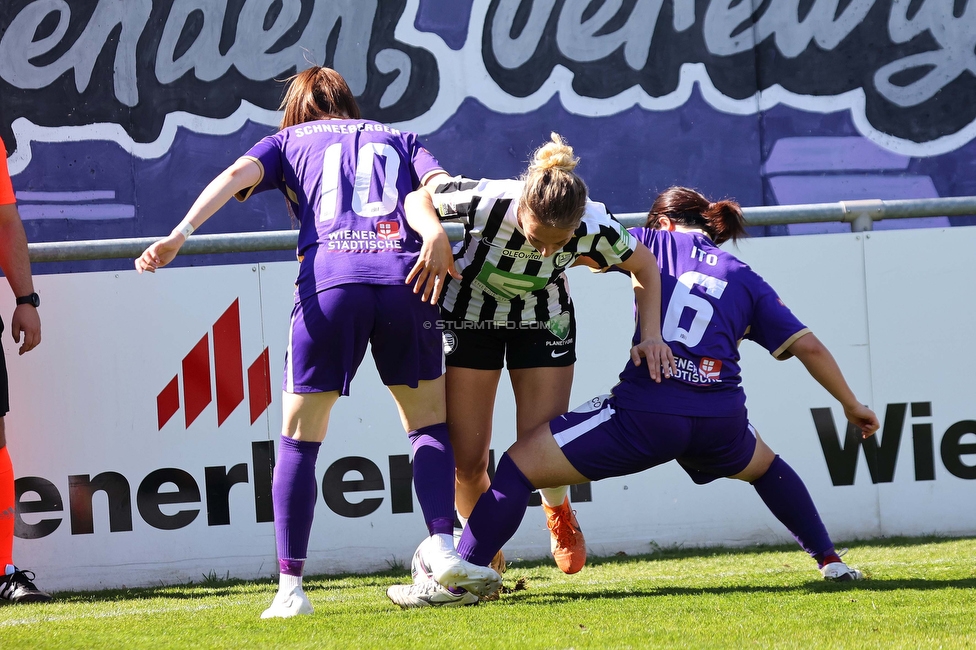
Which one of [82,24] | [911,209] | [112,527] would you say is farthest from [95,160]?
[911,209]

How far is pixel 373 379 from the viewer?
4.30 m

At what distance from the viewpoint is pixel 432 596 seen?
298 centimetres

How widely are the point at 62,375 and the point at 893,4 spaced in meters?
6.19

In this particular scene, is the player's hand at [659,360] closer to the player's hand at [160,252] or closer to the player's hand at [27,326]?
the player's hand at [160,252]

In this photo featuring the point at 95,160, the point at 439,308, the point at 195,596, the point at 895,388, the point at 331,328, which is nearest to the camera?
the point at 331,328

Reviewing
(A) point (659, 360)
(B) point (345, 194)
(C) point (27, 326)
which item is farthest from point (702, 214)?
(C) point (27, 326)

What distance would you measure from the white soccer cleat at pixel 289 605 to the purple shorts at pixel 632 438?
0.90 meters


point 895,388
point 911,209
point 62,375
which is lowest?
point 895,388

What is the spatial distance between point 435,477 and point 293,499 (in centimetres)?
43

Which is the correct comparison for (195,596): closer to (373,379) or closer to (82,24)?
(373,379)

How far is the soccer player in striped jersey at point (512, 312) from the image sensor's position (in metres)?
3.08

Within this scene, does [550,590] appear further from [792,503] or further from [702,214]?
[702,214]

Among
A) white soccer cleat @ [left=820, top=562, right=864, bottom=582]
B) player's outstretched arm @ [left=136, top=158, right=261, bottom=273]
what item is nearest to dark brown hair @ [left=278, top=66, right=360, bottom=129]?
player's outstretched arm @ [left=136, top=158, right=261, bottom=273]

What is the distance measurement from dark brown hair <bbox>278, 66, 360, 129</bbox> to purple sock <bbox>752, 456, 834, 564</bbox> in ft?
5.98
